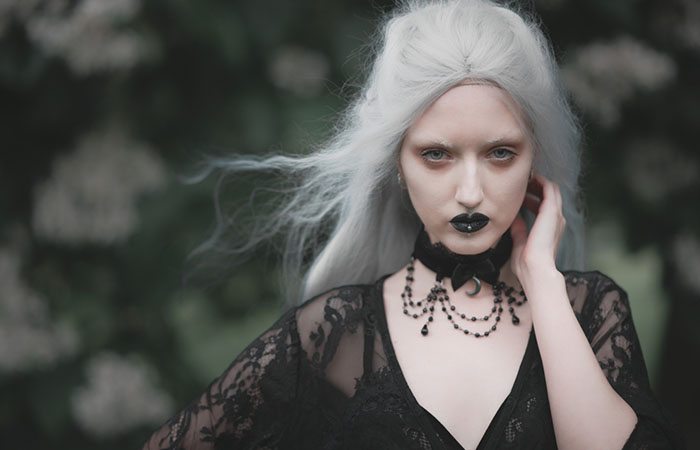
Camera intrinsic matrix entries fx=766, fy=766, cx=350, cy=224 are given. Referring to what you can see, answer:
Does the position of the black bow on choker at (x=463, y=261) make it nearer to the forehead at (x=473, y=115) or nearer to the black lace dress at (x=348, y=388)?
the black lace dress at (x=348, y=388)

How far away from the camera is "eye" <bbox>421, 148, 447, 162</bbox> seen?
196 cm

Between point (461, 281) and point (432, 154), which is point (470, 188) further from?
point (461, 281)

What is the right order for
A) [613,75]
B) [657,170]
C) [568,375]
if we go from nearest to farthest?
1. [568,375]
2. [613,75]
3. [657,170]

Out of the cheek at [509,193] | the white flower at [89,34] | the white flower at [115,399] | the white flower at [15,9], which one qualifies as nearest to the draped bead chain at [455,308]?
the cheek at [509,193]

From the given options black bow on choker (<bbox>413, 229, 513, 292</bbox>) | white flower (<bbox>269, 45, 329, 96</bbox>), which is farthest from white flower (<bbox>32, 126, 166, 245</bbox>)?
black bow on choker (<bbox>413, 229, 513, 292</bbox>)

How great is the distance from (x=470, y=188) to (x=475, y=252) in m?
0.18

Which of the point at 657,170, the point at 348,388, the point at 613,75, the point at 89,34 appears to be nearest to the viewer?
the point at 348,388

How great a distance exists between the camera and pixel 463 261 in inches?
80.7

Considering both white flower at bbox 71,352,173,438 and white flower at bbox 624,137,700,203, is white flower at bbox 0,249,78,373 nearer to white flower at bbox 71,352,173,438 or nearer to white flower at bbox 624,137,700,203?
white flower at bbox 71,352,173,438

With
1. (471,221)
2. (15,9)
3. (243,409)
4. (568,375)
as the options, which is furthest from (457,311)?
(15,9)

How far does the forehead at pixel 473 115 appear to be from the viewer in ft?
6.26

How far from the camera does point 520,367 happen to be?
194 cm

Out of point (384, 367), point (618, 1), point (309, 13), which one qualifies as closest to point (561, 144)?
point (384, 367)

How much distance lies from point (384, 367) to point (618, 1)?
78.3 inches
